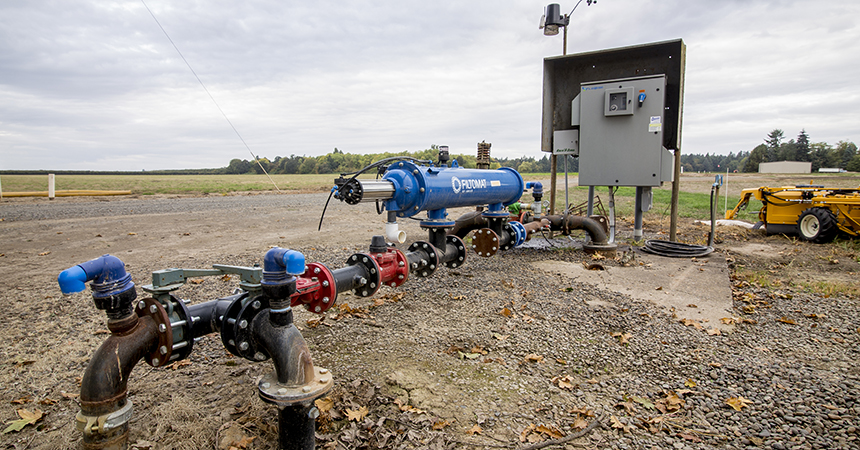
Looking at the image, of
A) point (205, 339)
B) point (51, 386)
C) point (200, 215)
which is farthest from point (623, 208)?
point (51, 386)

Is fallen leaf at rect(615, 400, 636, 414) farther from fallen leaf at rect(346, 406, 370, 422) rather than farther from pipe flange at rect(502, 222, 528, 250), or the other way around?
pipe flange at rect(502, 222, 528, 250)

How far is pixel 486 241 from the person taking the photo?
5742mm

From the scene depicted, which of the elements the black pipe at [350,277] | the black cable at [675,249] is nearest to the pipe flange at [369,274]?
the black pipe at [350,277]

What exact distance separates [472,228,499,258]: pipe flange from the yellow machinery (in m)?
6.36

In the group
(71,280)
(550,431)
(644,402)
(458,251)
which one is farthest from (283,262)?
(458,251)

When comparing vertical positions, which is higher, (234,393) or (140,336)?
(140,336)

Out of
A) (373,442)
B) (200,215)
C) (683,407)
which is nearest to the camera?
(373,442)

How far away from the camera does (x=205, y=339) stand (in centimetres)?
367

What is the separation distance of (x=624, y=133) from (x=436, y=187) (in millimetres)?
4077

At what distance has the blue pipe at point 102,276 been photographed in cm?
183

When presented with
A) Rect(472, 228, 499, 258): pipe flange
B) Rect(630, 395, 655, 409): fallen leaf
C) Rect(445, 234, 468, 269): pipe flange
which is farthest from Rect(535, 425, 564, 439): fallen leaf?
Rect(472, 228, 499, 258): pipe flange

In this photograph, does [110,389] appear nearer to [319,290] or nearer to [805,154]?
[319,290]

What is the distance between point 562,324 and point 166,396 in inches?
123

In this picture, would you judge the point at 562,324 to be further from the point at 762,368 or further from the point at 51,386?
the point at 51,386
